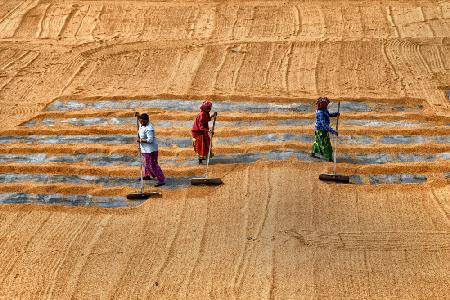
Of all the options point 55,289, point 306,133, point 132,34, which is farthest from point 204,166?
point 132,34

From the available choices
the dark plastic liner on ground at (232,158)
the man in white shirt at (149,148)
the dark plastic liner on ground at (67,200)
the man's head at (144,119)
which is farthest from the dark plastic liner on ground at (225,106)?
the dark plastic liner on ground at (67,200)

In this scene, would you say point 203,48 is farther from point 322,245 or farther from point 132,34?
point 322,245

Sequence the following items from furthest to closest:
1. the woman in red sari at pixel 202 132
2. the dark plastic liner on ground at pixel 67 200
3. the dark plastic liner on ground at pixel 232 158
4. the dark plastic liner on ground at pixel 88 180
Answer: the dark plastic liner on ground at pixel 232 158 → the woman in red sari at pixel 202 132 → the dark plastic liner on ground at pixel 88 180 → the dark plastic liner on ground at pixel 67 200

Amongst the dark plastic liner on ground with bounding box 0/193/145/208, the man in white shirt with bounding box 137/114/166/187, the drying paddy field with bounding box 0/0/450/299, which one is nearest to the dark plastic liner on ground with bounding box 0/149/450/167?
the drying paddy field with bounding box 0/0/450/299

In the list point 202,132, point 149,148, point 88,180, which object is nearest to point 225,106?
point 202,132

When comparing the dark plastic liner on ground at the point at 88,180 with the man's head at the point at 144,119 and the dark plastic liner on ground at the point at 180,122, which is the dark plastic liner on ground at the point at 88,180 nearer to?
the man's head at the point at 144,119

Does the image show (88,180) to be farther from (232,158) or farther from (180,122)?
(180,122)

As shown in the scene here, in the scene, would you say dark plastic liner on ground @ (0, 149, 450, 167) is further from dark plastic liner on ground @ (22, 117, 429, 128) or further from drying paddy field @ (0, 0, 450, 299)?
dark plastic liner on ground @ (22, 117, 429, 128)
